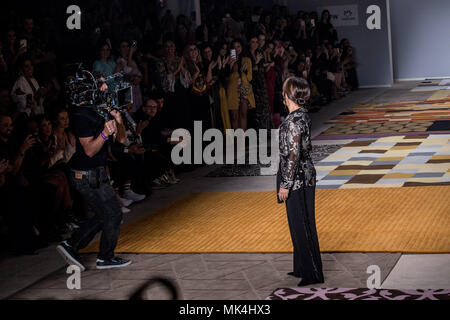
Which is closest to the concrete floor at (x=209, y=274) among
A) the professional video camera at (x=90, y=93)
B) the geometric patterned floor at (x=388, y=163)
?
the professional video camera at (x=90, y=93)

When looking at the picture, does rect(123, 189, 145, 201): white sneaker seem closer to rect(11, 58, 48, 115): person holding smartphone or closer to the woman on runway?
rect(11, 58, 48, 115): person holding smartphone

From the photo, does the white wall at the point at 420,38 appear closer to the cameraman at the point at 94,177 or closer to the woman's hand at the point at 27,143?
the woman's hand at the point at 27,143

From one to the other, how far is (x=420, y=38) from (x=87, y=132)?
54.0 feet

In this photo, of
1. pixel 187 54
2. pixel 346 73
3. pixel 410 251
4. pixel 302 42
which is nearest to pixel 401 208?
pixel 410 251

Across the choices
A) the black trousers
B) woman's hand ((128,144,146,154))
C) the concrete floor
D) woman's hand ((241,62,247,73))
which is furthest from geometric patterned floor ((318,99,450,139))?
the black trousers

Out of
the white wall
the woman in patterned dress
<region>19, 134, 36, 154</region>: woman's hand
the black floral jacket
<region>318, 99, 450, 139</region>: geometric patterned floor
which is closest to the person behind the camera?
the black floral jacket

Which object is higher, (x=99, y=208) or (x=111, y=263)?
(x=99, y=208)

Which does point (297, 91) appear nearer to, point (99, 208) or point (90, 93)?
point (90, 93)

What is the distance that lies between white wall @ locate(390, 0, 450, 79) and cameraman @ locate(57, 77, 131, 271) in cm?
1616

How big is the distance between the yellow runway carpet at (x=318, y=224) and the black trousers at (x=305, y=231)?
0.81 m

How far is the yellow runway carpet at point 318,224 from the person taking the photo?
6.15 metres

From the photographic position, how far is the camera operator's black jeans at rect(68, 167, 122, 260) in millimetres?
5605

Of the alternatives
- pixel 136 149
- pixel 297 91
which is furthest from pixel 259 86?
pixel 297 91

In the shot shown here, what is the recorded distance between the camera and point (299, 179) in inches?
201
